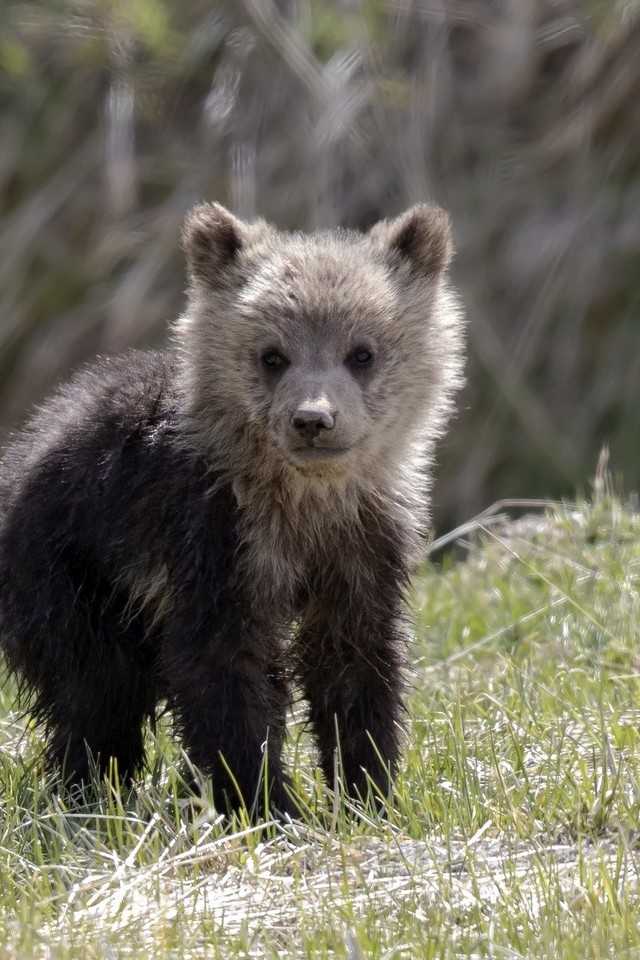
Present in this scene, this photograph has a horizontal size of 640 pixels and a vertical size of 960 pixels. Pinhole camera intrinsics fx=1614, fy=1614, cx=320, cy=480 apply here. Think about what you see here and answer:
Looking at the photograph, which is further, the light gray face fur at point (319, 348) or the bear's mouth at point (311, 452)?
the light gray face fur at point (319, 348)

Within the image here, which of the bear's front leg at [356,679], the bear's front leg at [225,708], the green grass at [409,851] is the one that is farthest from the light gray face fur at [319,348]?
the green grass at [409,851]

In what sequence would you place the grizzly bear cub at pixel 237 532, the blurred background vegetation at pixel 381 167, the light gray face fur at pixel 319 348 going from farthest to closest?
the blurred background vegetation at pixel 381 167, the light gray face fur at pixel 319 348, the grizzly bear cub at pixel 237 532

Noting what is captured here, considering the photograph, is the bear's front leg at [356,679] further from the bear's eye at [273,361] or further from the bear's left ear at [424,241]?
the bear's left ear at [424,241]

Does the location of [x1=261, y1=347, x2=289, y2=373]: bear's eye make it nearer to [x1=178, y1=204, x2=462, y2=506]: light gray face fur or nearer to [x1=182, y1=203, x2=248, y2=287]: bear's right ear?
[x1=178, y1=204, x2=462, y2=506]: light gray face fur

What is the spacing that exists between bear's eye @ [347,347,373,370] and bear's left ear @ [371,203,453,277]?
1.39 ft

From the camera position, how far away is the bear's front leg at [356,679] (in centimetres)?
428

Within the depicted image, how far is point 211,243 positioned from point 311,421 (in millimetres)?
840

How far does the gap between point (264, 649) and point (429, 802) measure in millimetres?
605

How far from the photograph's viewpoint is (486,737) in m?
4.40

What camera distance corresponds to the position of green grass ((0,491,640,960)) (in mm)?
2996

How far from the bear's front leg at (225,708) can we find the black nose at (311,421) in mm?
508

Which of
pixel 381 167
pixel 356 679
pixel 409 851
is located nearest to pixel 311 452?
pixel 356 679

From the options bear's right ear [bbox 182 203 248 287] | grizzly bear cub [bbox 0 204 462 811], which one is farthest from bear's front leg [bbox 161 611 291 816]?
bear's right ear [bbox 182 203 248 287]

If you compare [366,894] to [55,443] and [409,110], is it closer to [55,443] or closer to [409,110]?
[55,443]
